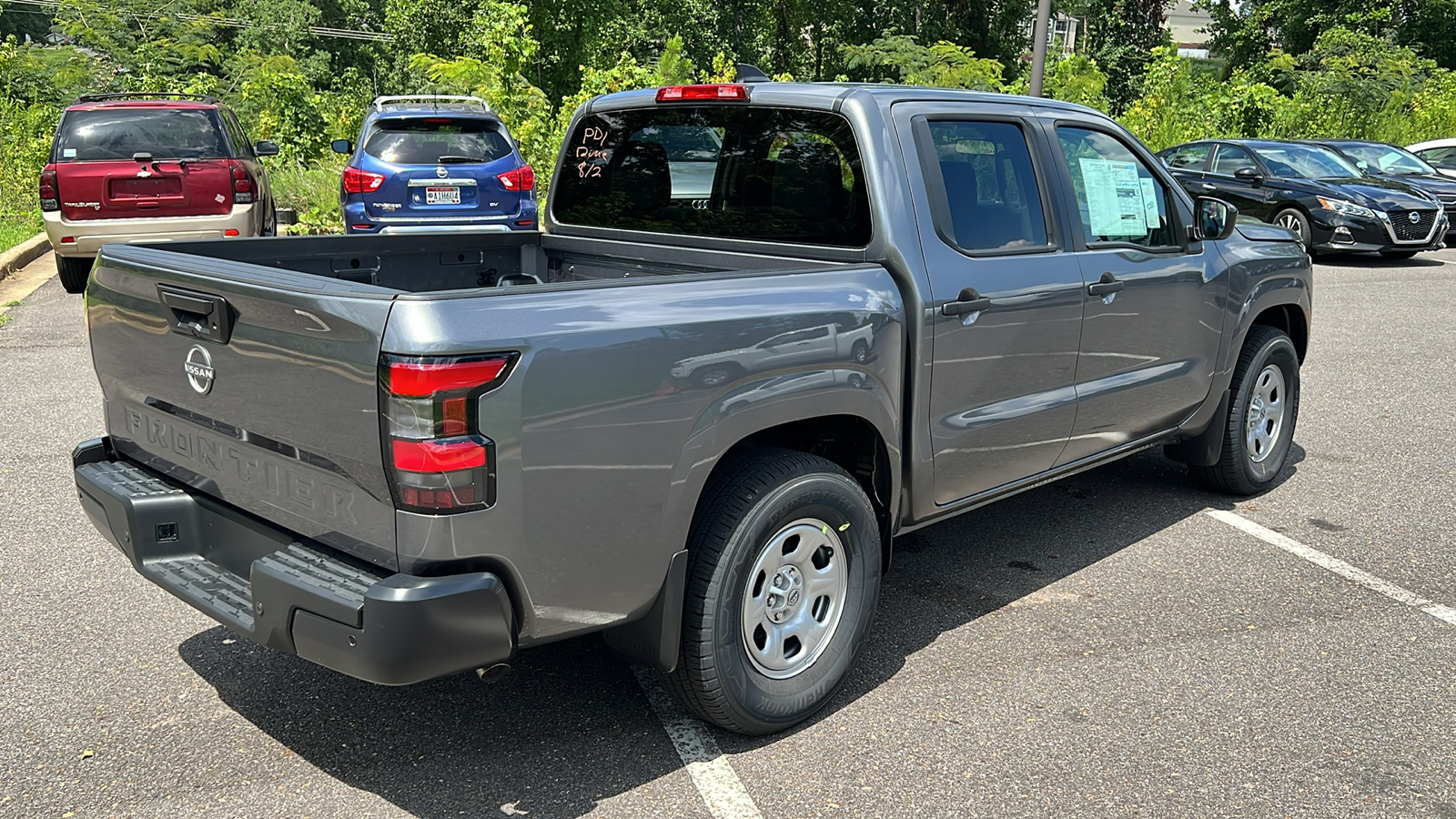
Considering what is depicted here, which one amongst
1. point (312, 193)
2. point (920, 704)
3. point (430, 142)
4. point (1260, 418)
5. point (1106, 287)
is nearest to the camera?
point (920, 704)

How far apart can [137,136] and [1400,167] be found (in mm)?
16429

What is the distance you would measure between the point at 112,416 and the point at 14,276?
10.2 meters

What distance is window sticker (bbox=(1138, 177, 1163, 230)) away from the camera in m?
5.00

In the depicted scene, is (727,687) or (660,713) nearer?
(727,687)

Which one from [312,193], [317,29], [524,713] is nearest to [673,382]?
[524,713]

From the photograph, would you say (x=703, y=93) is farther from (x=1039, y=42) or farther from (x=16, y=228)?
(x=1039, y=42)

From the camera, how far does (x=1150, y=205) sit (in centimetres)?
503

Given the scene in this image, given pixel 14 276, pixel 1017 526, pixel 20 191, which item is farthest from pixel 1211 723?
pixel 20 191

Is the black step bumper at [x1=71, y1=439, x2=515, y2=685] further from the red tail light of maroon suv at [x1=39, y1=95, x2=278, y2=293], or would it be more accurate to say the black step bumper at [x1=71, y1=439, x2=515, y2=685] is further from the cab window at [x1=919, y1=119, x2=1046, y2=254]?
the red tail light of maroon suv at [x1=39, y1=95, x2=278, y2=293]

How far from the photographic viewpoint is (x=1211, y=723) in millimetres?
3707

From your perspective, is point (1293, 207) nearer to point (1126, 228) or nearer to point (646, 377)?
point (1126, 228)

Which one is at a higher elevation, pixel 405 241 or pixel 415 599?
pixel 405 241

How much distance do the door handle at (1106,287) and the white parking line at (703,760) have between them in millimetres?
2185

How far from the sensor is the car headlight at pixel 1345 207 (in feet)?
49.5
